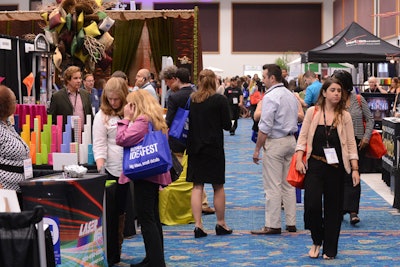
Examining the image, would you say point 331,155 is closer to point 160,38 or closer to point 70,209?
point 70,209

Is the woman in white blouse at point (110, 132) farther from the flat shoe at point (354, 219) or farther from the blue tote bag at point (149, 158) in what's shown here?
the flat shoe at point (354, 219)

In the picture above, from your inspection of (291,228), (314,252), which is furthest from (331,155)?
(291,228)

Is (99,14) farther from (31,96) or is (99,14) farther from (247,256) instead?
(247,256)

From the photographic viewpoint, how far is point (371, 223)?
809 centimetres

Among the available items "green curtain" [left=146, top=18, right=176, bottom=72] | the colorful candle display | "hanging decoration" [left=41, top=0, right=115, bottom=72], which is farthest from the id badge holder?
"green curtain" [left=146, top=18, right=176, bottom=72]

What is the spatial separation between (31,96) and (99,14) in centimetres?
184

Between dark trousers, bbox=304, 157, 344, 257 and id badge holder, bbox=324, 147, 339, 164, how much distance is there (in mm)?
83

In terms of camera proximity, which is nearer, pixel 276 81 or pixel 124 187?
pixel 124 187

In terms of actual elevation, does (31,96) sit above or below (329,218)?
above

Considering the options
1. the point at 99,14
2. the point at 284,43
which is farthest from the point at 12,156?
the point at 284,43

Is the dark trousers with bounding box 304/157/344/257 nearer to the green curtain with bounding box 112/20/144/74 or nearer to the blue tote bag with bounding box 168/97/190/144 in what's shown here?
the blue tote bag with bounding box 168/97/190/144

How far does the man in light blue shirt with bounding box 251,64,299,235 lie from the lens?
24.2ft

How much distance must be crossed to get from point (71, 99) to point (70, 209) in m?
3.04

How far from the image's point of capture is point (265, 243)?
711 centimetres
